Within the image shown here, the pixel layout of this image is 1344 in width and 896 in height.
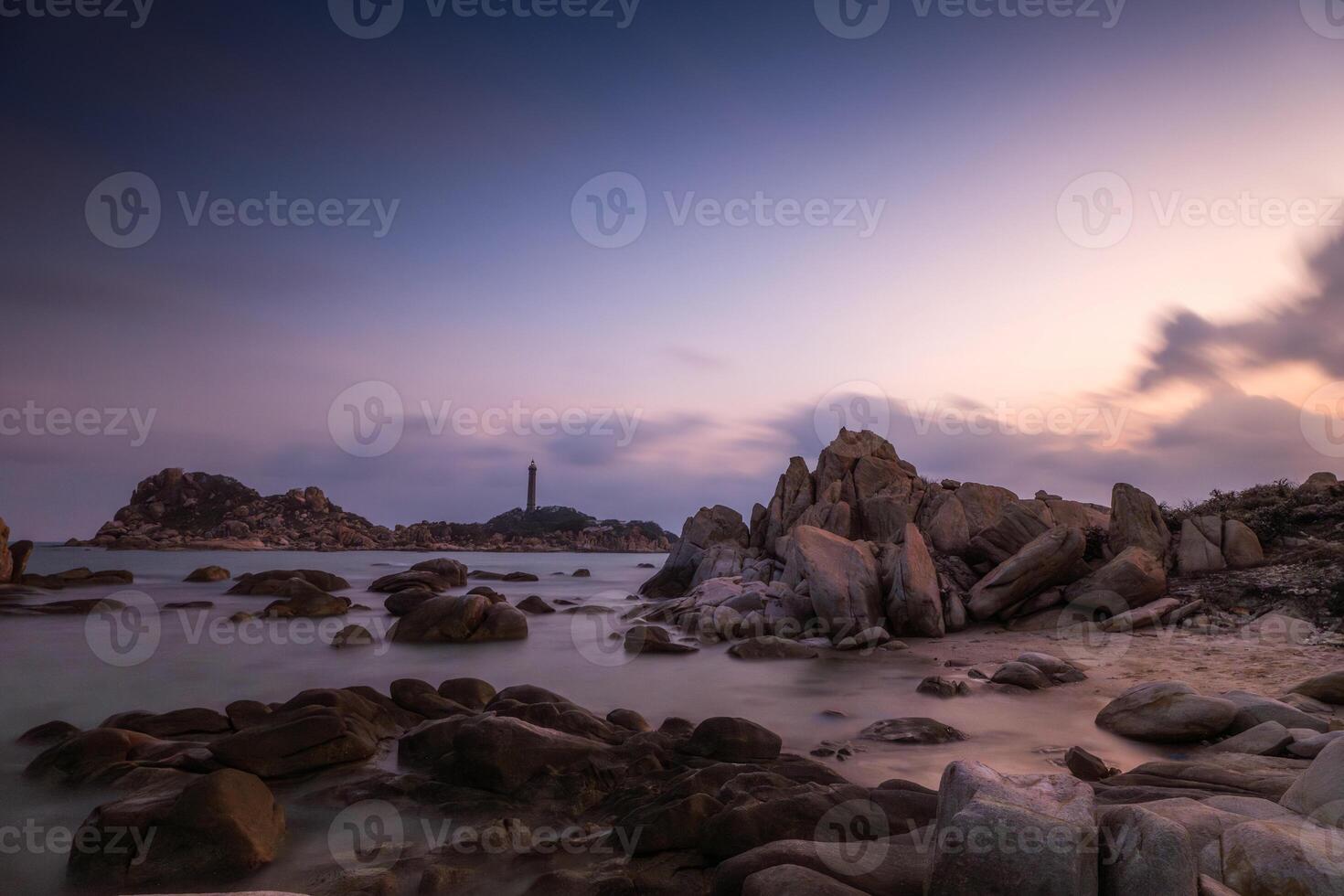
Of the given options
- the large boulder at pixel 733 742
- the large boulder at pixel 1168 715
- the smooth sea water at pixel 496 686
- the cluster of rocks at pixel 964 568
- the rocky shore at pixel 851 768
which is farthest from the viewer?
the cluster of rocks at pixel 964 568

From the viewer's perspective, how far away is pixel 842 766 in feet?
28.5

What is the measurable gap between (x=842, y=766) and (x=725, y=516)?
29.4 meters

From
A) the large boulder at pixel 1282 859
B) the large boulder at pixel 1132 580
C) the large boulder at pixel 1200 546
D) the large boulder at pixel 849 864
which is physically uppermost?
the large boulder at pixel 1200 546

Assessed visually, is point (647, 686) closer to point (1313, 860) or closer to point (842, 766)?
point (842, 766)

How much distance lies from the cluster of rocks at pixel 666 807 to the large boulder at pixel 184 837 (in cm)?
2

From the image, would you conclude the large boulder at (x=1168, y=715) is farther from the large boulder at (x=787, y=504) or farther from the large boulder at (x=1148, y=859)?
the large boulder at (x=787, y=504)

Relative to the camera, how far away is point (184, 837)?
605 centimetres

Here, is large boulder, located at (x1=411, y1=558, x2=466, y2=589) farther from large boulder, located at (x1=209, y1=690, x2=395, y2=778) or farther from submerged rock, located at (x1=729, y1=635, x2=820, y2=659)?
large boulder, located at (x1=209, y1=690, x2=395, y2=778)

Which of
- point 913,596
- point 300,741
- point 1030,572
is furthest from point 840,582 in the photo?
point 300,741

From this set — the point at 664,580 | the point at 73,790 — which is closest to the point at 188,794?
the point at 73,790

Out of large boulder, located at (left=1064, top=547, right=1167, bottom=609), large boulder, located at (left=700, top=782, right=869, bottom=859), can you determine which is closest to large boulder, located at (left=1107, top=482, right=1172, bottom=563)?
large boulder, located at (left=1064, top=547, right=1167, bottom=609)

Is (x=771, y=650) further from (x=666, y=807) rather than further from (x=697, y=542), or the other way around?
(x=697, y=542)

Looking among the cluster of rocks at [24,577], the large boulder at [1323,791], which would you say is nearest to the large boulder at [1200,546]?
the large boulder at [1323,791]

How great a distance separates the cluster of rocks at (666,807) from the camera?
4.15 meters
